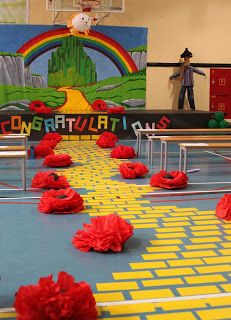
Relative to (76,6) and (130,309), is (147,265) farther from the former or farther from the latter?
(76,6)

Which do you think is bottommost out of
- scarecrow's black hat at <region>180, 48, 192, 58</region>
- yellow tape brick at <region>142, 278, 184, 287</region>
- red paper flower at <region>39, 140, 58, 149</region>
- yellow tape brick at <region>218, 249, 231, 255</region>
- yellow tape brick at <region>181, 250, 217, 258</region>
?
yellow tape brick at <region>142, 278, 184, 287</region>

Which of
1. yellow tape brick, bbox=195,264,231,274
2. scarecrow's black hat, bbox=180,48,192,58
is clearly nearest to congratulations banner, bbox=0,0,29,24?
scarecrow's black hat, bbox=180,48,192,58

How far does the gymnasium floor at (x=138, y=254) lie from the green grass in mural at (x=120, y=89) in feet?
17.0

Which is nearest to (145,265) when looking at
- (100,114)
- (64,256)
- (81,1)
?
(64,256)

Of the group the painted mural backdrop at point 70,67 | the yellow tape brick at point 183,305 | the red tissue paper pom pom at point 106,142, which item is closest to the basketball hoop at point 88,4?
the painted mural backdrop at point 70,67

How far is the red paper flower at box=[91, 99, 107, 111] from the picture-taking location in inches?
372

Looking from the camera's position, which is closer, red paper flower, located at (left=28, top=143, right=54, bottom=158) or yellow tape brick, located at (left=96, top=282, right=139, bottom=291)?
yellow tape brick, located at (left=96, top=282, right=139, bottom=291)

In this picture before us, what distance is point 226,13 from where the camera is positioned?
1036cm

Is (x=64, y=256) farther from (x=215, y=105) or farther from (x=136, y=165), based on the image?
(x=215, y=105)

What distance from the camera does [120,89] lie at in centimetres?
962

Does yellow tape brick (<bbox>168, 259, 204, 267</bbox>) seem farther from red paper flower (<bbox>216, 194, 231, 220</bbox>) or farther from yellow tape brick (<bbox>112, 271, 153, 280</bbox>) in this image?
red paper flower (<bbox>216, 194, 231, 220</bbox>)

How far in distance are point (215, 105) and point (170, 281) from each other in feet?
28.5

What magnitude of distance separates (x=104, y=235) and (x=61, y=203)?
0.83 meters

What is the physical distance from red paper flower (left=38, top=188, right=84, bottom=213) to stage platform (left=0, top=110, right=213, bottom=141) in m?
4.57
